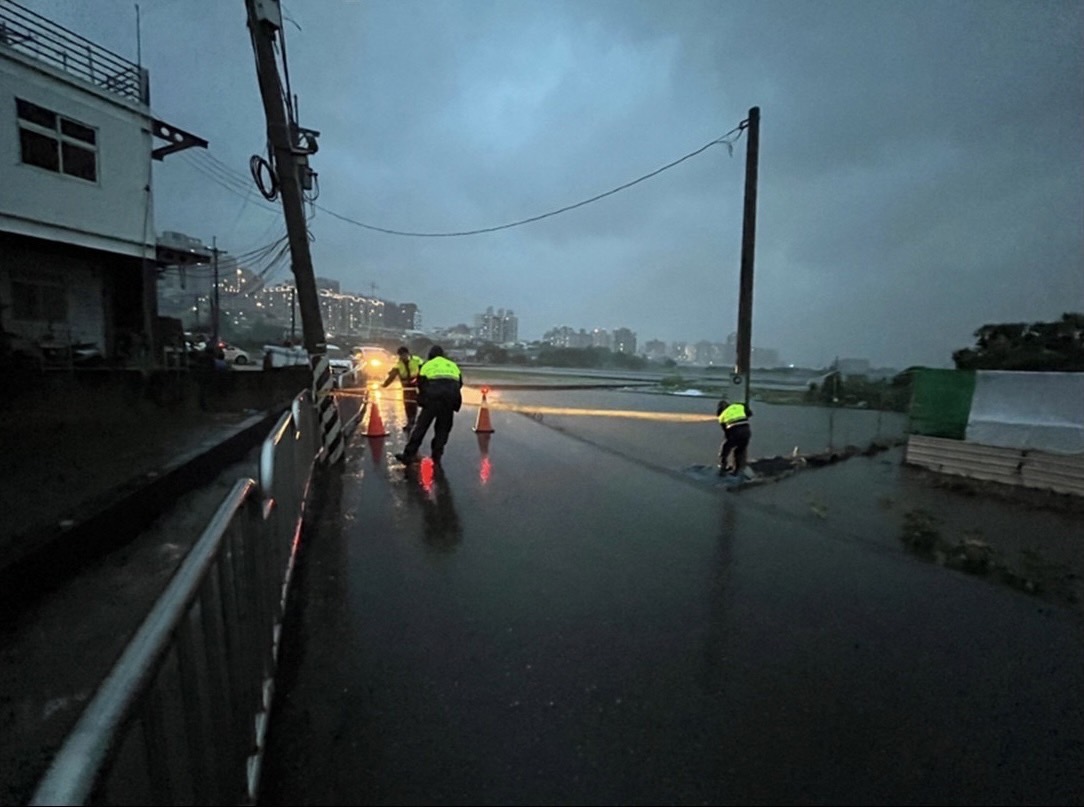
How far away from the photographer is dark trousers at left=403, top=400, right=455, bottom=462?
841cm

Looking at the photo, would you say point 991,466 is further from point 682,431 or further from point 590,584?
point 590,584

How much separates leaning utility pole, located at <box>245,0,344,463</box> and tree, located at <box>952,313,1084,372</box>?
1891cm

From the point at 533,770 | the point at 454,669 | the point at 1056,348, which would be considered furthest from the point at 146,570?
the point at 1056,348

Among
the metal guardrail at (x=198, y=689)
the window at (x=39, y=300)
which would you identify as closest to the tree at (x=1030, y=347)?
the metal guardrail at (x=198, y=689)

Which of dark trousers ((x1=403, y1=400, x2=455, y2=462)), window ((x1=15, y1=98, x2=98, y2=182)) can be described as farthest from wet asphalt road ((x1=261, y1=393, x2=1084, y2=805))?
window ((x1=15, y1=98, x2=98, y2=182))

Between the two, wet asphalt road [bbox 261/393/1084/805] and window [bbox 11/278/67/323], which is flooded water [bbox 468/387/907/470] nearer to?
wet asphalt road [bbox 261/393/1084/805]

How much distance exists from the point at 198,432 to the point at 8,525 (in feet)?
21.5

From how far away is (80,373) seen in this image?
36.9 feet

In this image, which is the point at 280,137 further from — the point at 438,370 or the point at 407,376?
the point at 407,376

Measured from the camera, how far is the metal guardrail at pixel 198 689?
1103 mm

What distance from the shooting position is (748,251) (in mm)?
11328

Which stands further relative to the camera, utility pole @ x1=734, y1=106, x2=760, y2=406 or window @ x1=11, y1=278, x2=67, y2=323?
window @ x1=11, y1=278, x2=67, y2=323

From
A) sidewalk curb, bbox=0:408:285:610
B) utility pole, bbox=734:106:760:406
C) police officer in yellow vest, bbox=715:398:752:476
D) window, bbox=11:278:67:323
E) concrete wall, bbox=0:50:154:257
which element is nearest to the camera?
sidewalk curb, bbox=0:408:285:610

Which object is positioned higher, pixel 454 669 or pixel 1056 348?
pixel 1056 348
